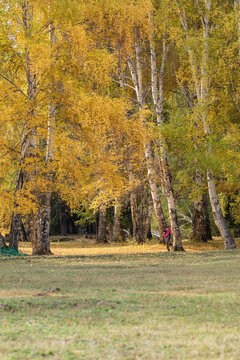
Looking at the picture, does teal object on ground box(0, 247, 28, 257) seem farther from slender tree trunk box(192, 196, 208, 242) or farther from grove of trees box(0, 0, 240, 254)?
slender tree trunk box(192, 196, 208, 242)

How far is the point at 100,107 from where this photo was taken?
20734 mm

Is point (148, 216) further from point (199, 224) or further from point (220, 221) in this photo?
A: point (220, 221)

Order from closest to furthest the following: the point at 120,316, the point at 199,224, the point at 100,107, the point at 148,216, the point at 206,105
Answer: the point at 120,316 < the point at 100,107 < the point at 206,105 < the point at 199,224 < the point at 148,216

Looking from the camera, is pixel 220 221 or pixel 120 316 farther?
pixel 220 221

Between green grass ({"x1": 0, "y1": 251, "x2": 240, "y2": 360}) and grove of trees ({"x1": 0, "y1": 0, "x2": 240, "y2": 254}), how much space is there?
29.4 feet

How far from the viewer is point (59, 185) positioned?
19.9m

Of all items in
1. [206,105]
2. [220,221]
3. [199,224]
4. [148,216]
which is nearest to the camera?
[206,105]

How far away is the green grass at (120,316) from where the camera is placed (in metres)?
5.18

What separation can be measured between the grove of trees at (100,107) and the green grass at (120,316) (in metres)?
8.96

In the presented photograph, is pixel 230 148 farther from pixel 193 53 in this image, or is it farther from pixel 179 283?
pixel 179 283

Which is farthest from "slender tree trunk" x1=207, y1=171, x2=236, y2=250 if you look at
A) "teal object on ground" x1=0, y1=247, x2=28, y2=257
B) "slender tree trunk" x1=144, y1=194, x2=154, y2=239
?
"teal object on ground" x1=0, y1=247, x2=28, y2=257

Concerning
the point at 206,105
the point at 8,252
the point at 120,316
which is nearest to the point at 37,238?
→ the point at 8,252

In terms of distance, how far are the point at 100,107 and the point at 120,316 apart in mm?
14633

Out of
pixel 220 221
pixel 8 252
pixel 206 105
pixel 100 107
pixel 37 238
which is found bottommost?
pixel 8 252
